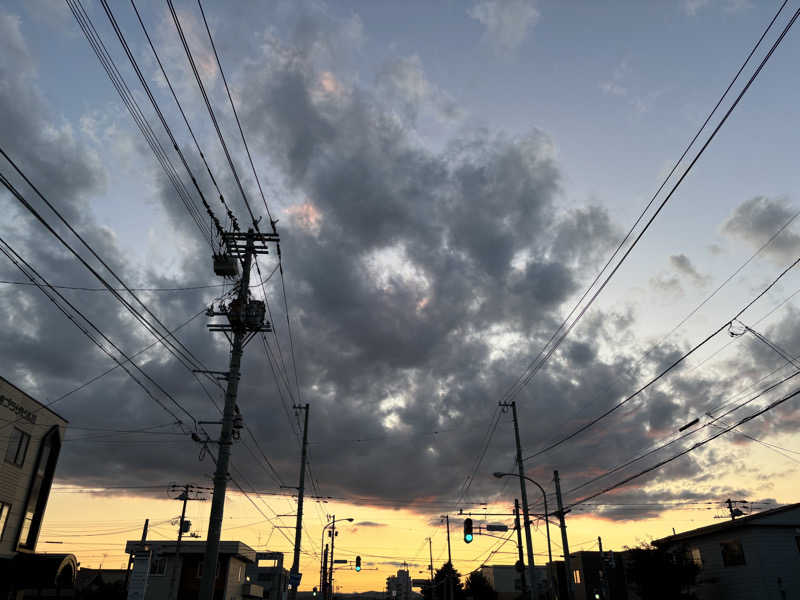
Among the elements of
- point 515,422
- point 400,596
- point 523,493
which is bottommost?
point 400,596

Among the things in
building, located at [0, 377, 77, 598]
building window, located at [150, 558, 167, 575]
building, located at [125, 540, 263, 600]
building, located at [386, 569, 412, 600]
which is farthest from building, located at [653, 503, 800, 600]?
building, located at [386, 569, 412, 600]

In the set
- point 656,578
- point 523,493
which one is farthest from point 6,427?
point 656,578

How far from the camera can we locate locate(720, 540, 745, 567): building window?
122ft

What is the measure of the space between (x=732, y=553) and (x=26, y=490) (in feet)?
153

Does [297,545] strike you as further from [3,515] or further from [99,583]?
[99,583]

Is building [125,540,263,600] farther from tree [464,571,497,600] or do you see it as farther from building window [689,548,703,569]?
tree [464,571,497,600]

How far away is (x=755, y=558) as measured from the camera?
35719mm

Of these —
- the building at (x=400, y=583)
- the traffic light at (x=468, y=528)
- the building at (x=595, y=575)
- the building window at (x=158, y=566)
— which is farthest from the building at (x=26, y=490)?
the building at (x=400, y=583)

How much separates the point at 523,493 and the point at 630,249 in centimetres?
2494

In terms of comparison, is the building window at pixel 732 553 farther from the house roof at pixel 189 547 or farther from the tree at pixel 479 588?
the tree at pixel 479 588

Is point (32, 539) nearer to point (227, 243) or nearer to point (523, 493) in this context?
point (227, 243)

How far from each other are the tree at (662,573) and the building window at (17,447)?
141 feet

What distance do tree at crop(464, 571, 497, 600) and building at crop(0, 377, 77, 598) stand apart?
7877 centimetres

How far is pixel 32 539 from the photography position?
34.3 meters
